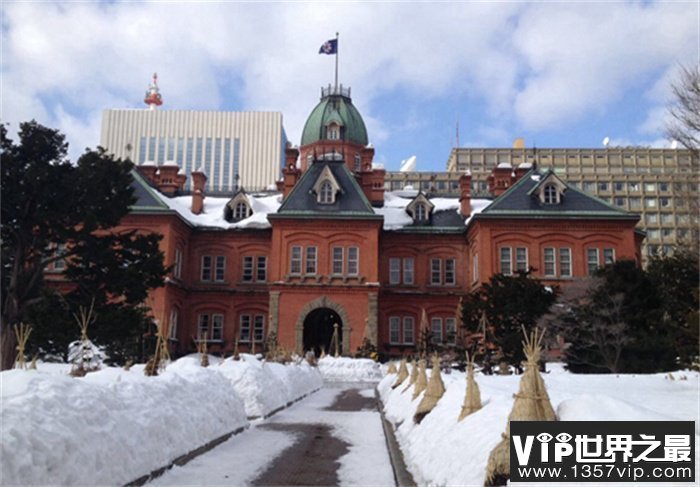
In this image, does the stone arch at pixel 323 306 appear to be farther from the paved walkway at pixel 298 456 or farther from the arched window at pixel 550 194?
the paved walkway at pixel 298 456

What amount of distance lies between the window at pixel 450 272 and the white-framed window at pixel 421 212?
346cm

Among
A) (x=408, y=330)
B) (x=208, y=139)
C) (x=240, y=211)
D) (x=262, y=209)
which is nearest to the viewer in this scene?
(x=408, y=330)

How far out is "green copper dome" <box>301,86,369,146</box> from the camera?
172 feet

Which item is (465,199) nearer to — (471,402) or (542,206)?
(542,206)

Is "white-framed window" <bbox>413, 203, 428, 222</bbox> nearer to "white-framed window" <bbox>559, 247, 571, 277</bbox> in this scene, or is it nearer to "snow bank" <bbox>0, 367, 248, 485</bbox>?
"white-framed window" <bbox>559, 247, 571, 277</bbox>

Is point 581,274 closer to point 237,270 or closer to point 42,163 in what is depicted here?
point 237,270

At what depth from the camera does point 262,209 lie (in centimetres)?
4544

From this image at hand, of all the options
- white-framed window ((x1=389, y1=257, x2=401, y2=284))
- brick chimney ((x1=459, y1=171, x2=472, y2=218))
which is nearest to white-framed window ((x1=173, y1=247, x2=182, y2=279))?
white-framed window ((x1=389, y1=257, x2=401, y2=284))

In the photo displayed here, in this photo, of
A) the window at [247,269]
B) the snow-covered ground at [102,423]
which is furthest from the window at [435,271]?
the snow-covered ground at [102,423]

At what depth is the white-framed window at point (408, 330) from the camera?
136ft

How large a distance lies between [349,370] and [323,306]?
8.35 m

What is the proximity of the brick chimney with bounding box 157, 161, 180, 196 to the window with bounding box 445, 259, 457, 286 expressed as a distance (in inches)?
844

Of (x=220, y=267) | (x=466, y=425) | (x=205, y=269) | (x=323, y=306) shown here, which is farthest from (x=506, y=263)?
(x=466, y=425)

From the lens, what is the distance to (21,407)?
5738 millimetres
